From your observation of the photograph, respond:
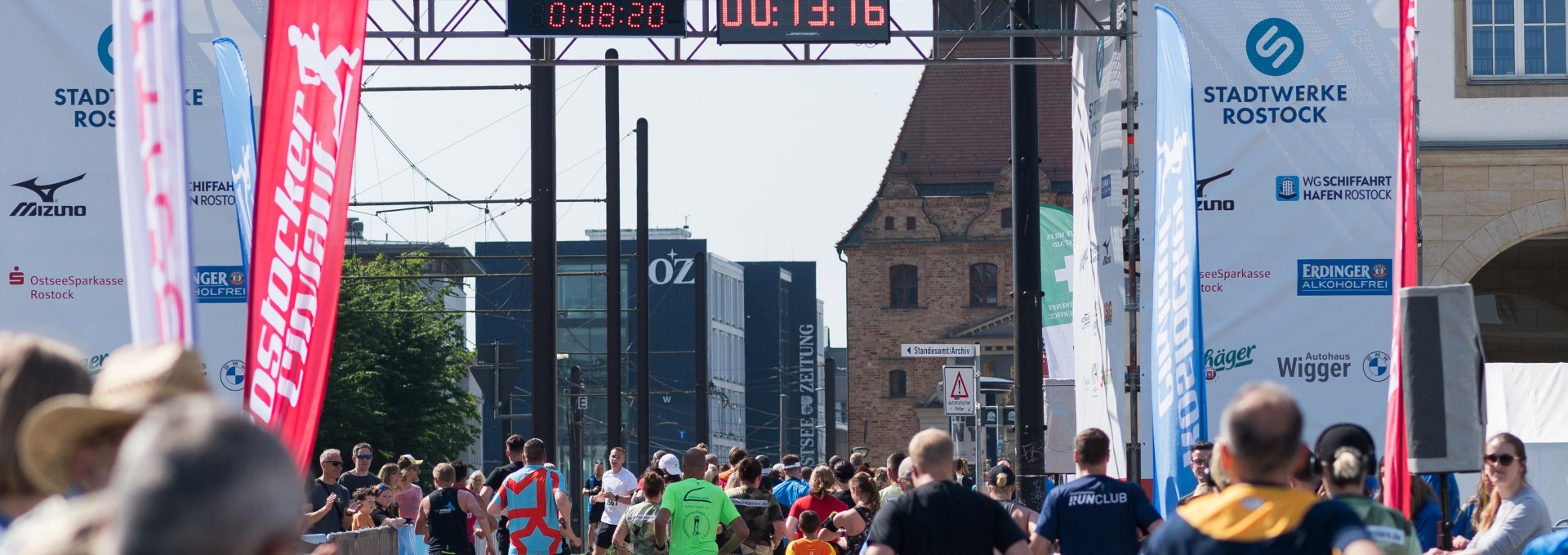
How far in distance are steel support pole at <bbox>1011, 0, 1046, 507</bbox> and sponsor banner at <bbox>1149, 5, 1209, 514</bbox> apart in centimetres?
659

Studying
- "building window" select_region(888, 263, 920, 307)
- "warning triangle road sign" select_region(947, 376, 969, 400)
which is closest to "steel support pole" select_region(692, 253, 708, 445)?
"warning triangle road sign" select_region(947, 376, 969, 400)

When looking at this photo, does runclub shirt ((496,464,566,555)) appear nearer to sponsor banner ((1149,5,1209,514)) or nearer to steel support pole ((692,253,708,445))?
sponsor banner ((1149,5,1209,514))

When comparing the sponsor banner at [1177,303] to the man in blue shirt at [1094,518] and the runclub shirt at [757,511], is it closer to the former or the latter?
the man in blue shirt at [1094,518]

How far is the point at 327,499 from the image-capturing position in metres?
13.3

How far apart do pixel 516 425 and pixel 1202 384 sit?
105 meters

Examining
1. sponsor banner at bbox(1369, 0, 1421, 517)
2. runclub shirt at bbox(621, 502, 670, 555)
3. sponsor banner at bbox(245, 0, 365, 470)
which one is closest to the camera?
sponsor banner at bbox(245, 0, 365, 470)

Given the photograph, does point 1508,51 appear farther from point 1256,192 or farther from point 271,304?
point 271,304

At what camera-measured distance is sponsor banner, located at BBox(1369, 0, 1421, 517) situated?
27.1 ft

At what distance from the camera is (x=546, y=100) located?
69.7ft

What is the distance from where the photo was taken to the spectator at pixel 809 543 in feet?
40.1

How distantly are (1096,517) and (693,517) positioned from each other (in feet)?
16.6

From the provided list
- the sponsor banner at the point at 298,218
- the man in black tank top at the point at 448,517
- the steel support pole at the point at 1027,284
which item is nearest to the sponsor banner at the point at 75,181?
the man in black tank top at the point at 448,517

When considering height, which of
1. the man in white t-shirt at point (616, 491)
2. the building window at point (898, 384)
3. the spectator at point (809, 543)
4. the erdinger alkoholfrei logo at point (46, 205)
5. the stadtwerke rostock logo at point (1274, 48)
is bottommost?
the building window at point (898, 384)

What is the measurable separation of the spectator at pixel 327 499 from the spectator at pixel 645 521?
223 cm
